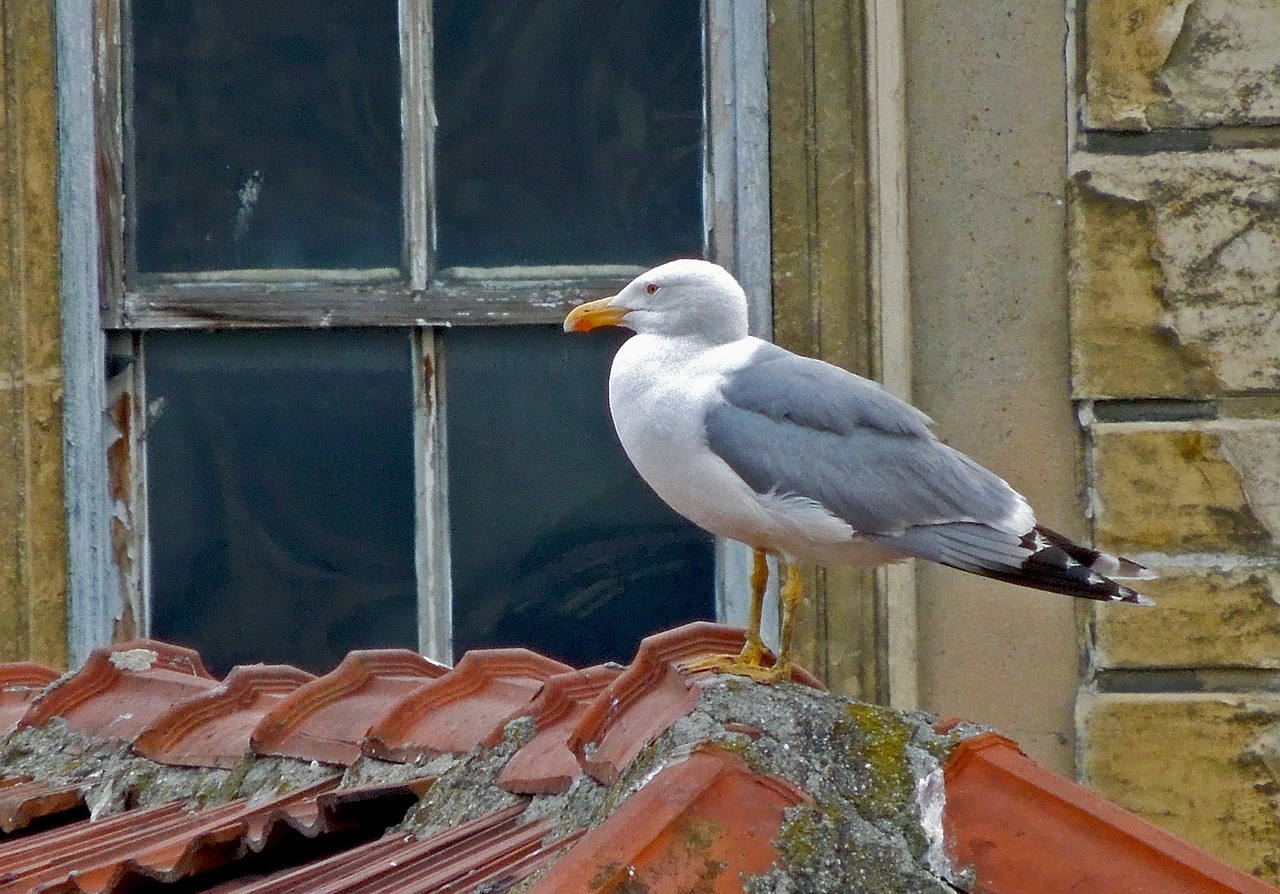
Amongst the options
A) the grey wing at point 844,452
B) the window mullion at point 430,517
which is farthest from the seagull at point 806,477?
the window mullion at point 430,517

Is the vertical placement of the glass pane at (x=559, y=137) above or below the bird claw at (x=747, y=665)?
above

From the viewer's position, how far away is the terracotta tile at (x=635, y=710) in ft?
6.05

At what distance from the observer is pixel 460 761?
2150 mm

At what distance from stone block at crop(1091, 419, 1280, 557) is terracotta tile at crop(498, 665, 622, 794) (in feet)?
4.50

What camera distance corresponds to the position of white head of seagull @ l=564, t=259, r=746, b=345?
7.94 ft

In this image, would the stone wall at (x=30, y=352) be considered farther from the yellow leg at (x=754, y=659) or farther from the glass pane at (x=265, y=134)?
the yellow leg at (x=754, y=659)

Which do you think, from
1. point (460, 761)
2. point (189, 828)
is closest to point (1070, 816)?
point (460, 761)

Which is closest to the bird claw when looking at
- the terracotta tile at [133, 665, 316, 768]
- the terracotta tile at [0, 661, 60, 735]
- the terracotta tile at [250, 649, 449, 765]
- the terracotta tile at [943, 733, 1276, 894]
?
the terracotta tile at [943, 733, 1276, 894]

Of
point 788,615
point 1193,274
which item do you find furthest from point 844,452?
point 1193,274

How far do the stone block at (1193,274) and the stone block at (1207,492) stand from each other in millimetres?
83

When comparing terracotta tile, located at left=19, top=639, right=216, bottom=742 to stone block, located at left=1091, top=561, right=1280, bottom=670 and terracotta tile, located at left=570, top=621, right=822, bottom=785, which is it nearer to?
terracotta tile, located at left=570, top=621, right=822, bottom=785

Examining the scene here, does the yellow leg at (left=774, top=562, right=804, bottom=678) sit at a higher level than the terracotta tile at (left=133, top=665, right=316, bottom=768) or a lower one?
higher

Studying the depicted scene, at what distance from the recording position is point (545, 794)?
76.9 inches

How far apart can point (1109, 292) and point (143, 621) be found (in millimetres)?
2146
